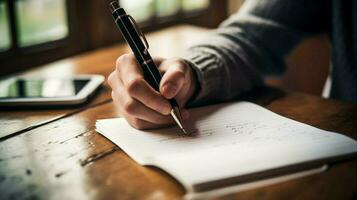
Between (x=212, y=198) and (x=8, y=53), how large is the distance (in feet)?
3.34

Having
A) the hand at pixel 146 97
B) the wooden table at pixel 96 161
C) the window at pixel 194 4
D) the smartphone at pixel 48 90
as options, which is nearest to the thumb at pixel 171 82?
the hand at pixel 146 97

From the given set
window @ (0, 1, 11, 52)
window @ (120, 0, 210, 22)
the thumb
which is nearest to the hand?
the thumb

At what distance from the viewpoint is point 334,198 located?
503mm

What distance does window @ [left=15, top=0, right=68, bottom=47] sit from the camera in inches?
53.4

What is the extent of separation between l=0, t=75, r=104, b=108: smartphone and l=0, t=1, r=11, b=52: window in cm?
37

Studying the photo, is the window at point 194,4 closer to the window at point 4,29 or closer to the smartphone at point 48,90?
the window at point 4,29

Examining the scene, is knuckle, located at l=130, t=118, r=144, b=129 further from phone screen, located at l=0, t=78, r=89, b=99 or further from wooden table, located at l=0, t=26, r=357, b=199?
phone screen, located at l=0, t=78, r=89, b=99

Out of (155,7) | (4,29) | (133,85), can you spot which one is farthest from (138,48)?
(155,7)

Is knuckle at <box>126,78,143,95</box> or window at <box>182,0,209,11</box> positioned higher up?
knuckle at <box>126,78,143,95</box>

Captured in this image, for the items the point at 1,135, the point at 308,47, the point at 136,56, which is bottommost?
the point at 308,47

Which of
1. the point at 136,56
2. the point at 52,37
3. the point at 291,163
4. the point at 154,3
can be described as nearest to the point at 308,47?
the point at 154,3

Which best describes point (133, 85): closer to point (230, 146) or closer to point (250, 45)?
point (230, 146)

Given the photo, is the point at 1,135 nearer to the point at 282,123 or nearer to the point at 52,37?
the point at 282,123

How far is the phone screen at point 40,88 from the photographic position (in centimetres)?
87
